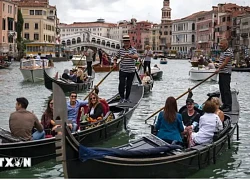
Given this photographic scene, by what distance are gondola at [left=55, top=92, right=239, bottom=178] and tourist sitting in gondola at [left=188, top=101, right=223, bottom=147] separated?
74 mm

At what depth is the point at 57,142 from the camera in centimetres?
271

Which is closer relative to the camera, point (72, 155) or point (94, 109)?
point (72, 155)

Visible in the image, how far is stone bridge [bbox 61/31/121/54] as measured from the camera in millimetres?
48375

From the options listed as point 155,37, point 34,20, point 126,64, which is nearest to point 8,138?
point 126,64

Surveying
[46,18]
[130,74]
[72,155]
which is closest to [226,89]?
[130,74]

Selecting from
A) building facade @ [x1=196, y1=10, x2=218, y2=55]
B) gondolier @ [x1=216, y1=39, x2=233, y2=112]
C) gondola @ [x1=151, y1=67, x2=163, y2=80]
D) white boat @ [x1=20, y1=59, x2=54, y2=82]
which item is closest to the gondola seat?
gondolier @ [x1=216, y1=39, x2=233, y2=112]

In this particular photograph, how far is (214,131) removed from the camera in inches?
147

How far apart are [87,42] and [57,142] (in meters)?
45.8

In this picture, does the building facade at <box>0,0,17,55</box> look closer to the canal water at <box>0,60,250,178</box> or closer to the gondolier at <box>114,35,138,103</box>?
the canal water at <box>0,60,250,178</box>

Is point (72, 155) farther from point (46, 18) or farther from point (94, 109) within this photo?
point (46, 18)

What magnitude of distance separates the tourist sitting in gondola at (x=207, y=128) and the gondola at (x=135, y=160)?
0.07 metres

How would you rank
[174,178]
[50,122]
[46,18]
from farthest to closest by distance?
1. [46,18]
2. [50,122]
3. [174,178]

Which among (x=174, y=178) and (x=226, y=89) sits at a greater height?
(x=226, y=89)

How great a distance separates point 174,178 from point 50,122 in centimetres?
125
